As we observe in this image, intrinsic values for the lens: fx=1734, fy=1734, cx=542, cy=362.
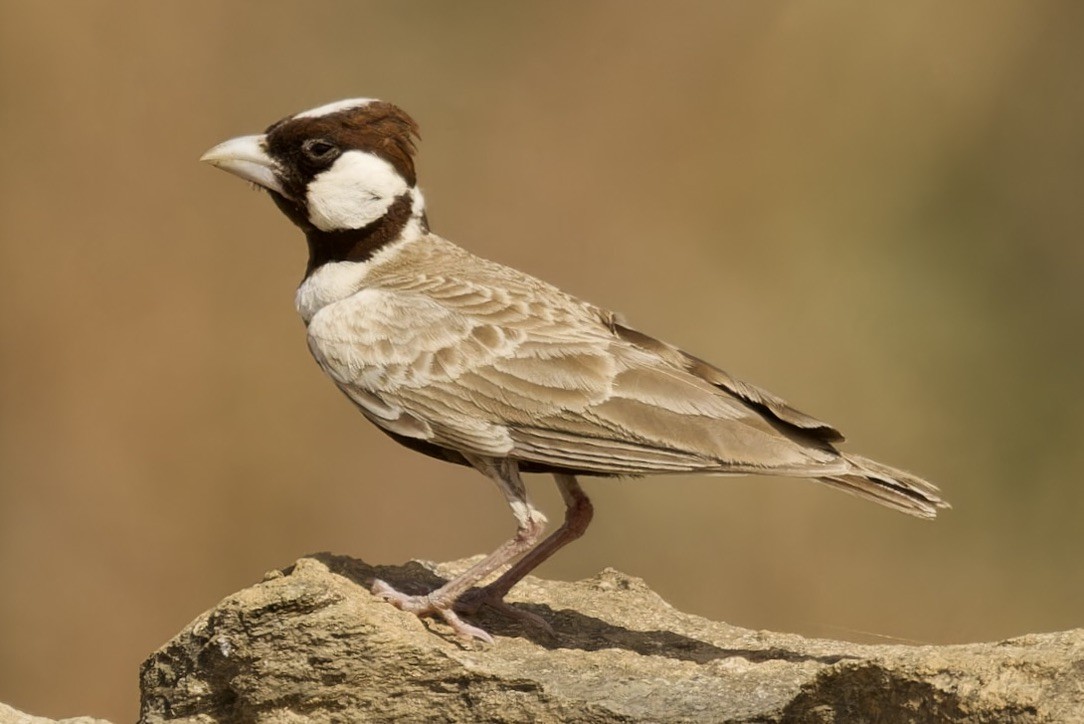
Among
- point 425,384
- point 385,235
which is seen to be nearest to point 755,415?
point 425,384

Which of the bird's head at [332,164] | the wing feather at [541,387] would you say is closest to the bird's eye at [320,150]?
the bird's head at [332,164]

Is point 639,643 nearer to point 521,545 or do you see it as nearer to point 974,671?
point 521,545

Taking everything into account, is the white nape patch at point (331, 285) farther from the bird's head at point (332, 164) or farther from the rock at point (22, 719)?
the rock at point (22, 719)

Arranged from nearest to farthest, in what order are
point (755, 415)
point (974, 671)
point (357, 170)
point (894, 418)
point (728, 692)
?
point (974, 671), point (728, 692), point (755, 415), point (357, 170), point (894, 418)

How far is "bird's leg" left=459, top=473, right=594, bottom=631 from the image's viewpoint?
281 inches

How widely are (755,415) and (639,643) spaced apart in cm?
107

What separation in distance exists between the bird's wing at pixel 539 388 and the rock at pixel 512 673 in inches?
29.9

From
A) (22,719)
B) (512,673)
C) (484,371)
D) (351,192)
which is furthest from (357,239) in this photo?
(22,719)

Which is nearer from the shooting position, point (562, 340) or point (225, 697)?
point (225, 697)

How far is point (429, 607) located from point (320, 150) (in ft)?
6.68

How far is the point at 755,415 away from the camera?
266 inches

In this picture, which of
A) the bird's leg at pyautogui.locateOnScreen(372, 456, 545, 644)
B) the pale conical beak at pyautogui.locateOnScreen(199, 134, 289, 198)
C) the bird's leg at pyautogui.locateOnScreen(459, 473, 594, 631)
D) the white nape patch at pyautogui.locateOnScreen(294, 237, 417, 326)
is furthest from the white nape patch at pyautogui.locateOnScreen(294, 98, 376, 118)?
the bird's leg at pyautogui.locateOnScreen(459, 473, 594, 631)

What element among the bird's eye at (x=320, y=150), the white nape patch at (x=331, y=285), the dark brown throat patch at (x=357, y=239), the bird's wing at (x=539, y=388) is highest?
the bird's eye at (x=320, y=150)

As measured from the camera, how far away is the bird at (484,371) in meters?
6.59
